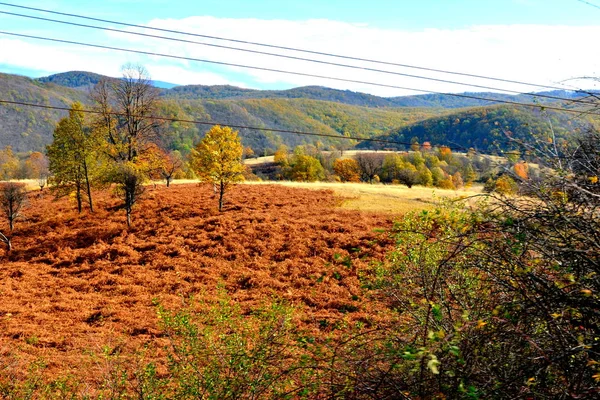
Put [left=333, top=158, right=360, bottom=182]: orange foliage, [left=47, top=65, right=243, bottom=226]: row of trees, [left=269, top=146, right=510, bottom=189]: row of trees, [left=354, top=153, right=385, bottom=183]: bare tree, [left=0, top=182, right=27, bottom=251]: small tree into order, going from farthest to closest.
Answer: [left=333, top=158, right=360, bottom=182]: orange foliage, [left=354, top=153, right=385, bottom=183]: bare tree, [left=269, top=146, right=510, bottom=189]: row of trees, [left=47, top=65, right=243, bottom=226]: row of trees, [left=0, top=182, right=27, bottom=251]: small tree

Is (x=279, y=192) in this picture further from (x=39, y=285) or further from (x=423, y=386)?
(x=423, y=386)

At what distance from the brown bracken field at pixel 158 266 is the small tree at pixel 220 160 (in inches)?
115

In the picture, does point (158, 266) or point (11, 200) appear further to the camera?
point (11, 200)

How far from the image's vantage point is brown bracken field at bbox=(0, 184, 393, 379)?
1491cm

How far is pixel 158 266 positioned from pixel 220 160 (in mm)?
12418

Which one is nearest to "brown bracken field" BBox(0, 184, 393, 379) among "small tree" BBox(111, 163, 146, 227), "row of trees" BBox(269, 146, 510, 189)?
"small tree" BBox(111, 163, 146, 227)

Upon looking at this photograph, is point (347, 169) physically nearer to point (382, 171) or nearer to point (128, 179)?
point (382, 171)

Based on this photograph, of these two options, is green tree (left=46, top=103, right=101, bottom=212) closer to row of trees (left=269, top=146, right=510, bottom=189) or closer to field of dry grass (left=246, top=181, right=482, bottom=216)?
field of dry grass (left=246, top=181, right=482, bottom=216)

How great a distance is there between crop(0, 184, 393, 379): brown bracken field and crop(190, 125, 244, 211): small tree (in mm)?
2917

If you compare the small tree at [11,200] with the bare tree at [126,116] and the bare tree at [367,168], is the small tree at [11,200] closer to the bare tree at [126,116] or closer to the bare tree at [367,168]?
the bare tree at [126,116]

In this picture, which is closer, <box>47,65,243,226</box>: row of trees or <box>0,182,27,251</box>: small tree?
<box>0,182,27,251</box>: small tree

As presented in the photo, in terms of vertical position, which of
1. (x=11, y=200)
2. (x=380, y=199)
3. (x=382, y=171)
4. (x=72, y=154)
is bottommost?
(x=382, y=171)

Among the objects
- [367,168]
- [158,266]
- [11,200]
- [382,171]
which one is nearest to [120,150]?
[11,200]

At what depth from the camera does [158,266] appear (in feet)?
77.6
